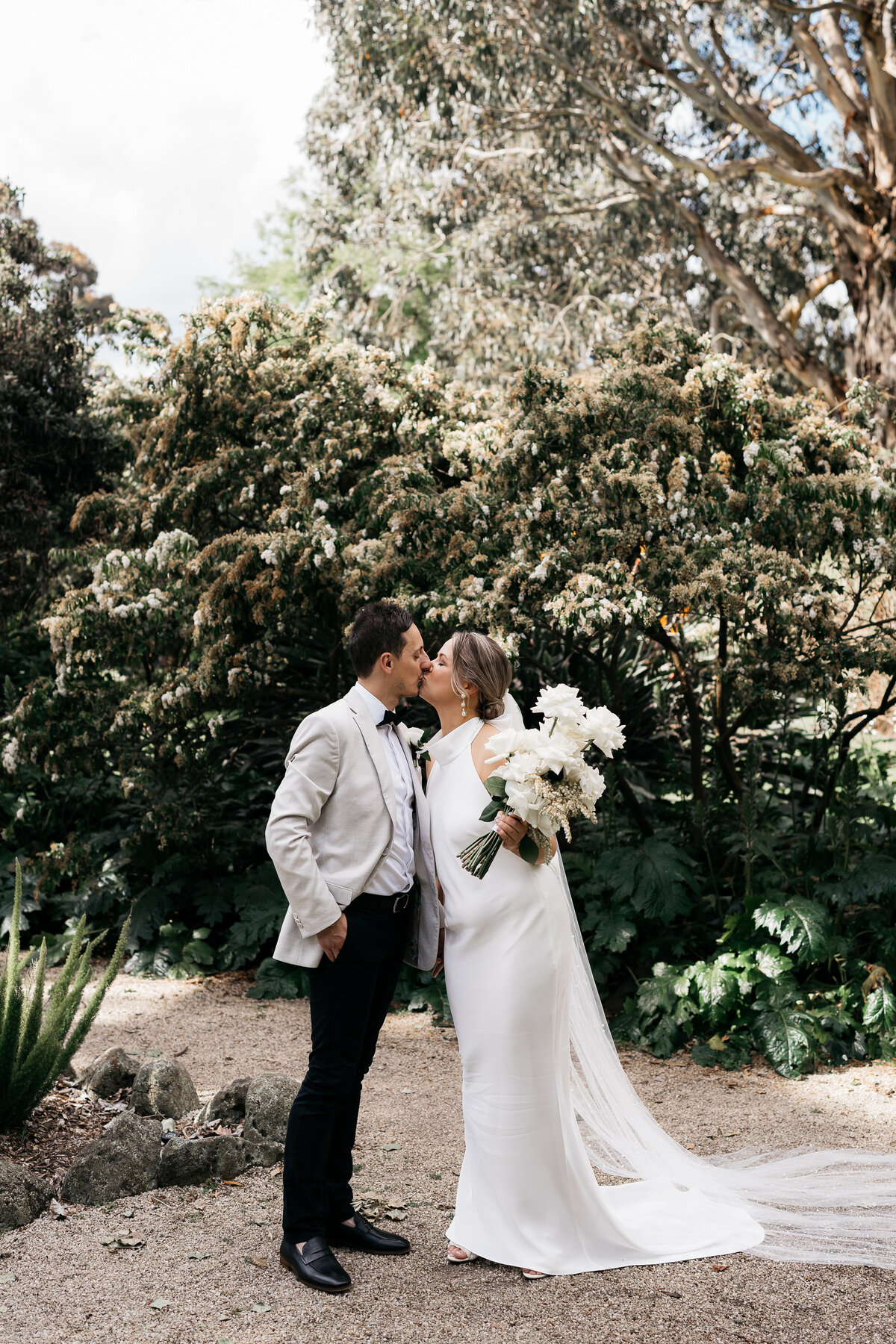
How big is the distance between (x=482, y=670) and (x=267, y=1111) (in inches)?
78.2

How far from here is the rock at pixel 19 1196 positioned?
3.64 metres

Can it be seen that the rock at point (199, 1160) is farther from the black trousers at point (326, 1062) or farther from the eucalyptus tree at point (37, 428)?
the eucalyptus tree at point (37, 428)

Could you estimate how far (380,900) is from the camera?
11.1 feet

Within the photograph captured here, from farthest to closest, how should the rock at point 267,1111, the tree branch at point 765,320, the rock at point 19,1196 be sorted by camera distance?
the tree branch at point 765,320
the rock at point 267,1111
the rock at point 19,1196

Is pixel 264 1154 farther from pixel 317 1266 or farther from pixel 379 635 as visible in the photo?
pixel 379 635

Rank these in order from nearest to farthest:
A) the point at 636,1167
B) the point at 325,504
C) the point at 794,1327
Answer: the point at 794,1327 → the point at 636,1167 → the point at 325,504

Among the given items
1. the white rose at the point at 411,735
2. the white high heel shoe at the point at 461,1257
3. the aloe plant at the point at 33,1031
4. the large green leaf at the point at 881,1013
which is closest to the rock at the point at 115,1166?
the aloe plant at the point at 33,1031

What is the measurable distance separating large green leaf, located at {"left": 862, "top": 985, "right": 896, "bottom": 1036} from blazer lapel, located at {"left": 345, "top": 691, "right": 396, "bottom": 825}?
3547mm

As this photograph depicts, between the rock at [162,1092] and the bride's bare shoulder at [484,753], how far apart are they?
6.80ft

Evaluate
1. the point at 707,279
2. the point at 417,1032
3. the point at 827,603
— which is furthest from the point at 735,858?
the point at 707,279

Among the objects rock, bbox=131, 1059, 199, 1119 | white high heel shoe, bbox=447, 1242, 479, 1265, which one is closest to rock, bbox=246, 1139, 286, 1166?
rock, bbox=131, 1059, 199, 1119

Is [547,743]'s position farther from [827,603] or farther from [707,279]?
[707,279]

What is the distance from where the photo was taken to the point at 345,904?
3312mm

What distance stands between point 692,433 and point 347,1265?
186 inches
